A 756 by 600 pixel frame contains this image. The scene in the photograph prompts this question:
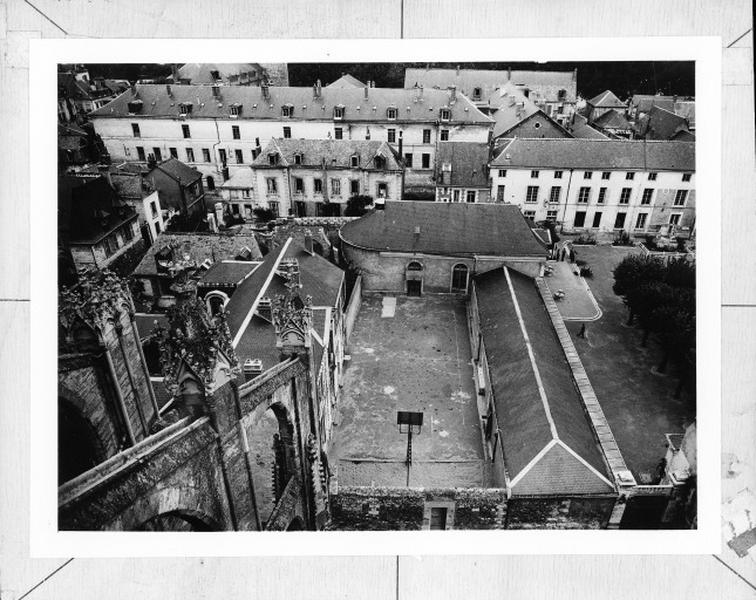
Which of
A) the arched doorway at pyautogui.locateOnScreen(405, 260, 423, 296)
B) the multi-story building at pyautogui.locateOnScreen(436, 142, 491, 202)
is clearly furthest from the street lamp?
the multi-story building at pyautogui.locateOnScreen(436, 142, 491, 202)

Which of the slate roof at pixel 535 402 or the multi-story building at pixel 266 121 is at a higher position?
the multi-story building at pixel 266 121

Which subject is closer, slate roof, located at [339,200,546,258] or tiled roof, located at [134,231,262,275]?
tiled roof, located at [134,231,262,275]

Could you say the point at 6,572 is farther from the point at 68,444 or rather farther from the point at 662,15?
the point at 662,15

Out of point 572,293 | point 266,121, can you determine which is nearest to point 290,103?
point 266,121

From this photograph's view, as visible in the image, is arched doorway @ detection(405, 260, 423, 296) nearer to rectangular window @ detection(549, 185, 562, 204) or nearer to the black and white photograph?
the black and white photograph

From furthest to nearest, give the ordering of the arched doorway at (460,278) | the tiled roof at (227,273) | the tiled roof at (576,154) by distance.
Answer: the tiled roof at (576,154) → the arched doorway at (460,278) → the tiled roof at (227,273)

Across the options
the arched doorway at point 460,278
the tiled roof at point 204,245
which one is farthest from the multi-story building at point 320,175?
the arched doorway at point 460,278

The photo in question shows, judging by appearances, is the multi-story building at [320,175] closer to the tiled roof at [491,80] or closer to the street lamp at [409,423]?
the tiled roof at [491,80]
